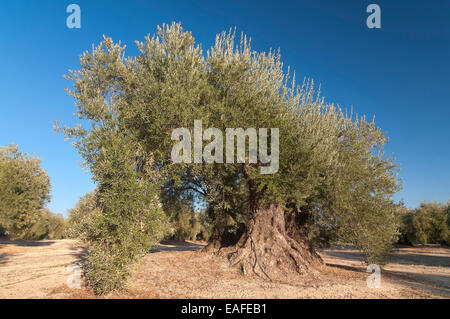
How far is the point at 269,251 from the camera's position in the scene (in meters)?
14.7

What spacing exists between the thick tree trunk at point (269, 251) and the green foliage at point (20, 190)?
24759 mm

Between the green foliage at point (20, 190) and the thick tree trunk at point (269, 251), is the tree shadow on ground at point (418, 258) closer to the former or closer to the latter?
the thick tree trunk at point (269, 251)

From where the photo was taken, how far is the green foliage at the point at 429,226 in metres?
44.5

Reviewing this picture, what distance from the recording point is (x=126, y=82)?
13.6 m

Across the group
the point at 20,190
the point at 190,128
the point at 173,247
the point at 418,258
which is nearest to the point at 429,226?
the point at 418,258

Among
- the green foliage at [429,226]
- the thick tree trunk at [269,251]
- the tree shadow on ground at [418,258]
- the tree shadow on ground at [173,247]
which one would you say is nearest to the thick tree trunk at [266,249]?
the thick tree trunk at [269,251]

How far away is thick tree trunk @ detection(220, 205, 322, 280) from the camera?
13789 mm

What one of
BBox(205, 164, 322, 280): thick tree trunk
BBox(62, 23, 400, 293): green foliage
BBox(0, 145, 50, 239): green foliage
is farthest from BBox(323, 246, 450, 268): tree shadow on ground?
BBox(0, 145, 50, 239): green foliage

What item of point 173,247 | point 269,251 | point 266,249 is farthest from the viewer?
point 173,247

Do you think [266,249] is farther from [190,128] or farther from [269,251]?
[190,128]

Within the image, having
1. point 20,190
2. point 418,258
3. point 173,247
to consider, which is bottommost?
point 418,258

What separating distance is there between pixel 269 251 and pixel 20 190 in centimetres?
2912
